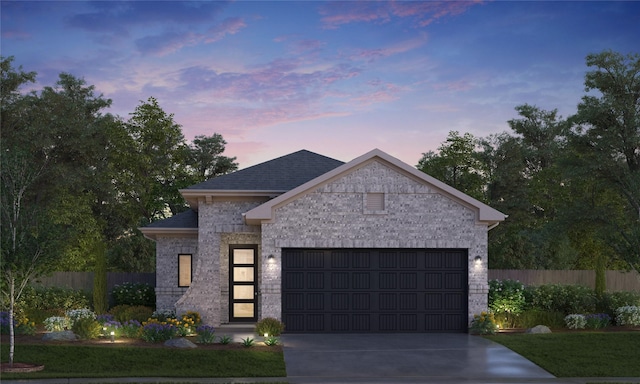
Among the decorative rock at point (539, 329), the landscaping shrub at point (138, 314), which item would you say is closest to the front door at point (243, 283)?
the landscaping shrub at point (138, 314)

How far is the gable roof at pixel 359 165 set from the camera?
21562 mm

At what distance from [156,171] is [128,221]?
4382 millimetres

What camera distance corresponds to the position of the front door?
81.3 ft

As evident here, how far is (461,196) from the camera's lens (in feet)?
71.6

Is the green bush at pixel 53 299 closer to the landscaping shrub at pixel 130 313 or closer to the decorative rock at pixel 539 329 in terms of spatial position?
the landscaping shrub at pixel 130 313

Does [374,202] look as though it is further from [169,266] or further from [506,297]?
[169,266]

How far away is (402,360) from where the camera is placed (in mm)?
16922

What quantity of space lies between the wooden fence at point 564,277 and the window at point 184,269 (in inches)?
587

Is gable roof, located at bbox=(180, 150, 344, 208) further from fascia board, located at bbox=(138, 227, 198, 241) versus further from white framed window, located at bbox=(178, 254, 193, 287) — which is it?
white framed window, located at bbox=(178, 254, 193, 287)

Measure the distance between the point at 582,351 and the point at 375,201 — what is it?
749 cm

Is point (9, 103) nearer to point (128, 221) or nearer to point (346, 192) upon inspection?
point (128, 221)

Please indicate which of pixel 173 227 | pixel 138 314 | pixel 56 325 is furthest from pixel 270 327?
pixel 173 227

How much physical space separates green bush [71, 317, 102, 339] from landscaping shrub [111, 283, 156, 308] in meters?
8.70

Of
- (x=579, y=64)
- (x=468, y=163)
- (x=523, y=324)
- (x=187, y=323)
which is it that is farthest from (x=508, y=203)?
(x=187, y=323)
